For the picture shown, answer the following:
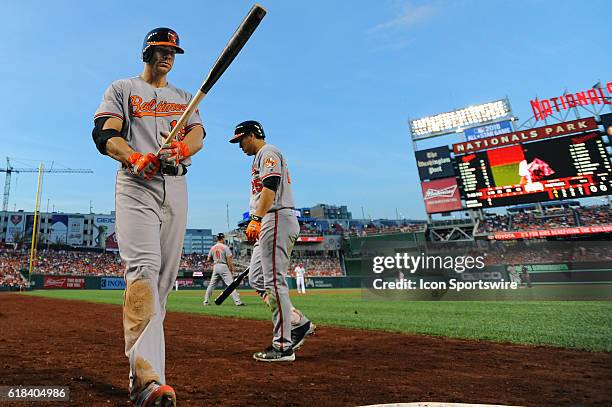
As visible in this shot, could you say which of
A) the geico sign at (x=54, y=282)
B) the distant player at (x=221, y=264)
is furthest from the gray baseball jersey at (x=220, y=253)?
the geico sign at (x=54, y=282)

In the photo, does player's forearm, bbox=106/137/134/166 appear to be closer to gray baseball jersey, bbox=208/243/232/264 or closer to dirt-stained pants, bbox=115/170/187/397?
dirt-stained pants, bbox=115/170/187/397

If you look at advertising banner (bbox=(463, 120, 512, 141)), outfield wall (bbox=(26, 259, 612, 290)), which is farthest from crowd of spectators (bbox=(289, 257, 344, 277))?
advertising banner (bbox=(463, 120, 512, 141))

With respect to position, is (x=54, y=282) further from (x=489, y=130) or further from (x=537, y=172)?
(x=489, y=130)

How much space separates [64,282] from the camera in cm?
3148

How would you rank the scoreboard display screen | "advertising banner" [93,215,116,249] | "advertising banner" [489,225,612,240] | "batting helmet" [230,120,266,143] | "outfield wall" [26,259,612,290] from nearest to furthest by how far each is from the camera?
"batting helmet" [230,120,266,143]
"outfield wall" [26,259,612,290]
the scoreboard display screen
"advertising banner" [489,225,612,240]
"advertising banner" [93,215,116,249]

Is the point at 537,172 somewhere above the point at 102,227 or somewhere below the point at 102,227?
below

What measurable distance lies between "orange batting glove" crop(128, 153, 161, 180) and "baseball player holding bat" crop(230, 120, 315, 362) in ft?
4.37

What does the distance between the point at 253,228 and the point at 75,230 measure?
77.5 meters

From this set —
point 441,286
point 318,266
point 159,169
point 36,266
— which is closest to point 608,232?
point 441,286

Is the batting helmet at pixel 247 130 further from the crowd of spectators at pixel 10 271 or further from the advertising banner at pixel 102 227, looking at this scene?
the advertising banner at pixel 102 227

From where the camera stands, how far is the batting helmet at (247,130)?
407 centimetres

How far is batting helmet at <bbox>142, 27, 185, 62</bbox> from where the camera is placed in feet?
8.25

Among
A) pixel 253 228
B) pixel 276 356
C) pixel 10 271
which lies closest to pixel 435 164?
pixel 253 228

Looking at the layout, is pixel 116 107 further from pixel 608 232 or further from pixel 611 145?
pixel 608 232
